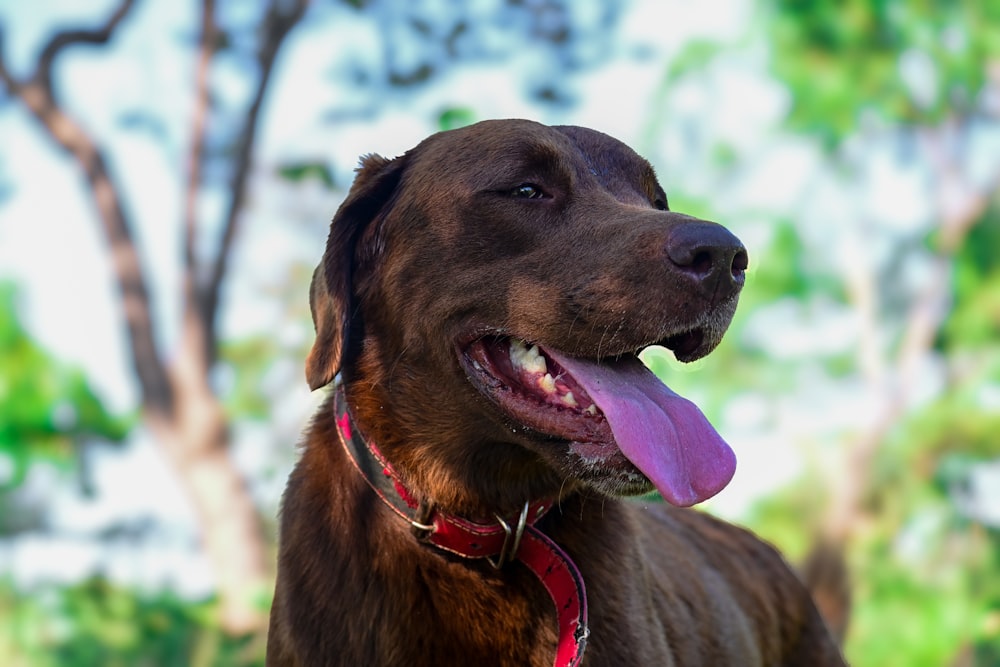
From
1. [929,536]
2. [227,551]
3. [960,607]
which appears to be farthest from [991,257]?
[227,551]

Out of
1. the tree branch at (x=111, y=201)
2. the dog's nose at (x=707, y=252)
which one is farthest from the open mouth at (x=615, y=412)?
the tree branch at (x=111, y=201)

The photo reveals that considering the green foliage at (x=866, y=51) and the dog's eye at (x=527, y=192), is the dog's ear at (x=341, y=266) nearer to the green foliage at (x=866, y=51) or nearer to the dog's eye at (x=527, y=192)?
the dog's eye at (x=527, y=192)

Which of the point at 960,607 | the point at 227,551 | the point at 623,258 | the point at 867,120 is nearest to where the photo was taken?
the point at 623,258

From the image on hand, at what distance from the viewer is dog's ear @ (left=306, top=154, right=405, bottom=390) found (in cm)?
339

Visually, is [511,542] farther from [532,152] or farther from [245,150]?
[245,150]

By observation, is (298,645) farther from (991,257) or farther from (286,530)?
(991,257)

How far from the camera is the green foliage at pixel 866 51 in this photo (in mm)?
19859

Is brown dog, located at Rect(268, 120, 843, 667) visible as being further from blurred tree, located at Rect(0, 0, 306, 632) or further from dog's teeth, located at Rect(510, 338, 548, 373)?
blurred tree, located at Rect(0, 0, 306, 632)

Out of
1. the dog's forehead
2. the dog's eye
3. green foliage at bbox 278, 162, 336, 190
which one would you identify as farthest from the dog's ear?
green foliage at bbox 278, 162, 336, 190

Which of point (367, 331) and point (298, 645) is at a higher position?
point (367, 331)

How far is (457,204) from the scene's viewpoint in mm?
3414

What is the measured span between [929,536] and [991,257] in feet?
16.5

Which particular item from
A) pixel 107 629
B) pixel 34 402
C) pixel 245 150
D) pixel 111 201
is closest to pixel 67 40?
pixel 111 201

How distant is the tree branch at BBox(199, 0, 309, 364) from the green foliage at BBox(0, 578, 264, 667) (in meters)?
3.59
